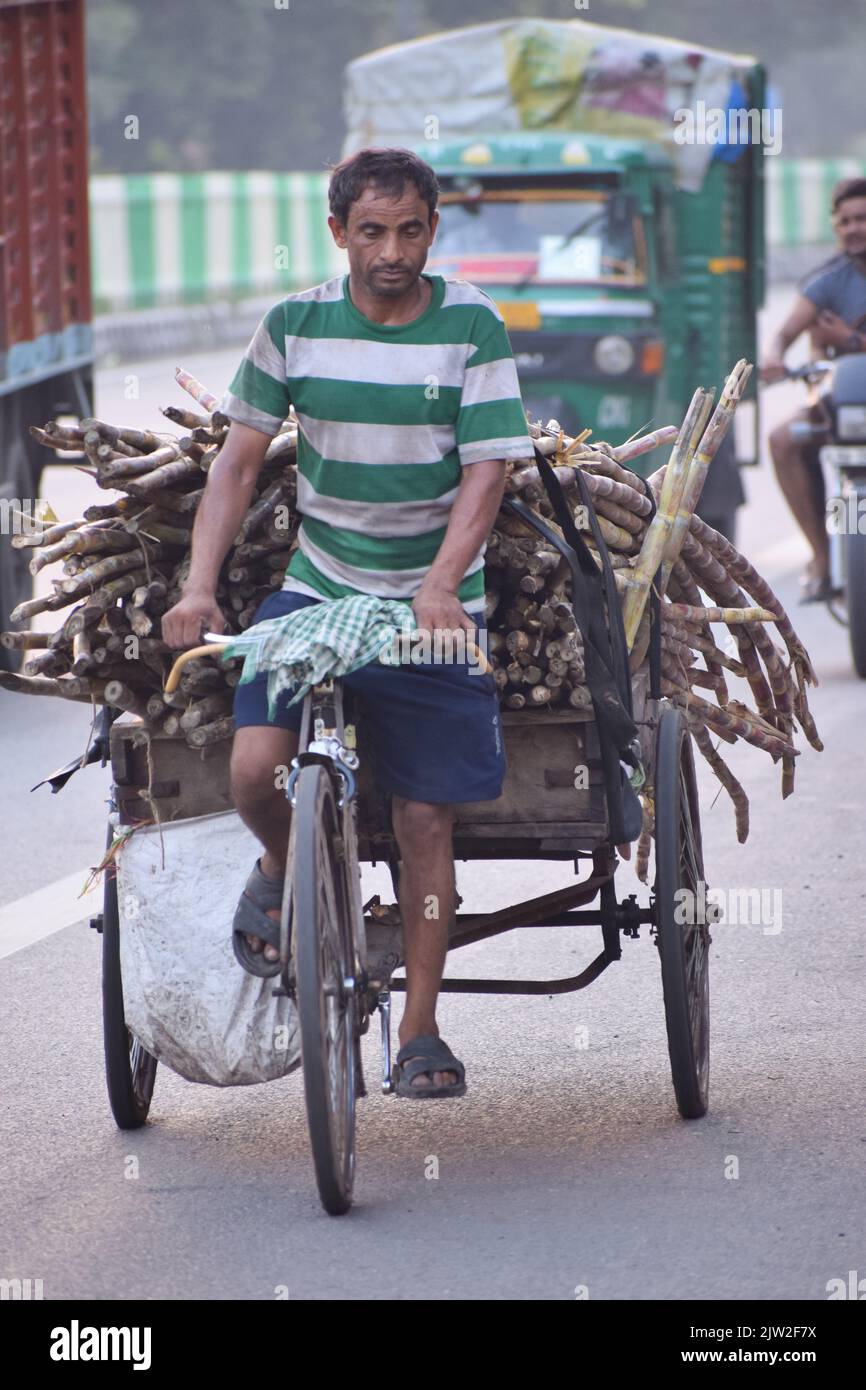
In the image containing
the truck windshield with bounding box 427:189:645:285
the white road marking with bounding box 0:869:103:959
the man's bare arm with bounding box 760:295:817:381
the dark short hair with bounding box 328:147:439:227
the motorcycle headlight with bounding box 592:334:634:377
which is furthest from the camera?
the truck windshield with bounding box 427:189:645:285

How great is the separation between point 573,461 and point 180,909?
3.97ft

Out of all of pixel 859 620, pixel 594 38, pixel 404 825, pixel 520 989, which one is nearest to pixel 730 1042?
pixel 520 989

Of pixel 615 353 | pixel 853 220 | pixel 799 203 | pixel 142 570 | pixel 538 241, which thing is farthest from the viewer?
pixel 799 203

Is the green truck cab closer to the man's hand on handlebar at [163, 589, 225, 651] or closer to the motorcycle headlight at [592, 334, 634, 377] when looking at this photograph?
the motorcycle headlight at [592, 334, 634, 377]

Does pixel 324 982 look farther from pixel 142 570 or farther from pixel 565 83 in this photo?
pixel 565 83

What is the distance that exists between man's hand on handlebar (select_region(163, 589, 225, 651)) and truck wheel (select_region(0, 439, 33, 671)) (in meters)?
6.09

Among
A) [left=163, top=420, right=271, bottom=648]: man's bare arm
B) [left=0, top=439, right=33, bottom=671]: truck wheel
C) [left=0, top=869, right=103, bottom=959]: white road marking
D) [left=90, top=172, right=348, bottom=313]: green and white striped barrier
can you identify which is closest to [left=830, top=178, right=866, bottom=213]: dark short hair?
[left=0, top=439, right=33, bottom=671]: truck wheel

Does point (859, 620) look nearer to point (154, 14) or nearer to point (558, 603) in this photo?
point (558, 603)

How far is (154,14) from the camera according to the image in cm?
5025

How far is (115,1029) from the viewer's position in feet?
15.0

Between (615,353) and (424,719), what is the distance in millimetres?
9745

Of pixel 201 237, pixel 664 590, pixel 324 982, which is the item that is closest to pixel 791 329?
pixel 664 590

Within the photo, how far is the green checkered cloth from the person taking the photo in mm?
4090

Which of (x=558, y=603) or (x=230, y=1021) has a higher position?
(x=558, y=603)
